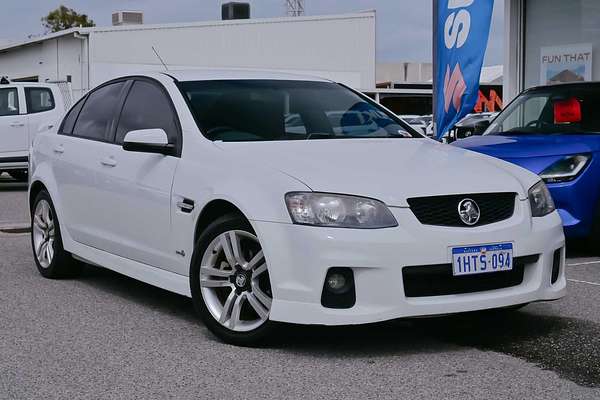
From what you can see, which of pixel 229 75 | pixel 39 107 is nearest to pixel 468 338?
pixel 229 75

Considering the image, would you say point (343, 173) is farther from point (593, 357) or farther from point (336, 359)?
point (593, 357)

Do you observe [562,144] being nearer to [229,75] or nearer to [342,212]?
[229,75]

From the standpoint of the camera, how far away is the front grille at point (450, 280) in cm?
495

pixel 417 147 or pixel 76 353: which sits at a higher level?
pixel 417 147

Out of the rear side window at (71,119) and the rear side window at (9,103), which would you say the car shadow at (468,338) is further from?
the rear side window at (9,103)

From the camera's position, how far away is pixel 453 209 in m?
5.07

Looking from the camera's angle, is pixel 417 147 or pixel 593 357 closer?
pixel 593 357

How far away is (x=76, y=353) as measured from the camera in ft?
17.1

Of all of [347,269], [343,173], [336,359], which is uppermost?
[343,173]

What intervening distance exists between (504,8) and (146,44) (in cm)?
2222

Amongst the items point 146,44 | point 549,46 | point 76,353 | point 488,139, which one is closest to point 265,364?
point 76,353

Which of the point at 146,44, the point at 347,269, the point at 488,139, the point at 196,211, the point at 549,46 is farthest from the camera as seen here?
the point at 146,44

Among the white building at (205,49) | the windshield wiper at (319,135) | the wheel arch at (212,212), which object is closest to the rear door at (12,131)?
the windshield wiper at (319,135)

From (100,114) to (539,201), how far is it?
10.6 ft
